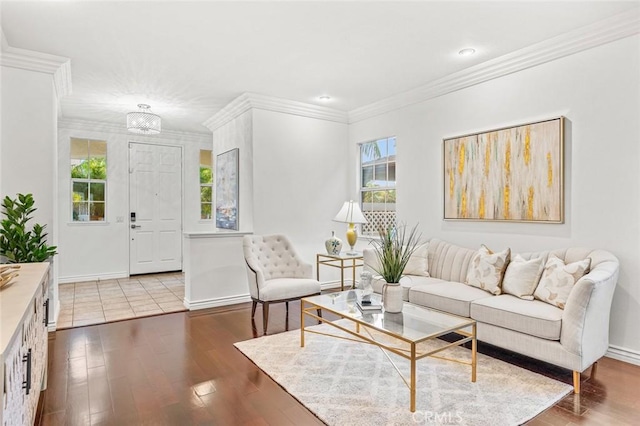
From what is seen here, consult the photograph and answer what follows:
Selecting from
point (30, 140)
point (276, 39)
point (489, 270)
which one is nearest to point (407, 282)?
point (489, 270)

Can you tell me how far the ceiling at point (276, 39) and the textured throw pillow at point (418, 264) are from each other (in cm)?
191

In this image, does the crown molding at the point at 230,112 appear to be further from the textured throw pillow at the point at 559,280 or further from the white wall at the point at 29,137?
the textured throw pillow at the point at 559,280

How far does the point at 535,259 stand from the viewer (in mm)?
3111

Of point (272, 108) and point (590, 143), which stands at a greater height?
point (272, 108)

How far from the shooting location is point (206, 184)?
7328 mm

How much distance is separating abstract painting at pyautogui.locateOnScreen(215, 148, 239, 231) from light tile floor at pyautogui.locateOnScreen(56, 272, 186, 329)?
1.18m

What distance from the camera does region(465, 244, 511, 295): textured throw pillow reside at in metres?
3.25

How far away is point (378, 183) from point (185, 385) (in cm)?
361

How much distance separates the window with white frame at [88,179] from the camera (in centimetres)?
618

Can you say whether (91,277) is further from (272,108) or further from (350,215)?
(350,215)

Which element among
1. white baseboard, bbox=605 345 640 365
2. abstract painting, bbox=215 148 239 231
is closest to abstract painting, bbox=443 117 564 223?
white baseboard, bbox=605 345 640 365

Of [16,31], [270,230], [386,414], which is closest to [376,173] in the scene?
[270,230]

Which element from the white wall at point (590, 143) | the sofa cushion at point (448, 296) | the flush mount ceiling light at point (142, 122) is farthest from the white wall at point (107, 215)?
the white wall at point (590, 143)

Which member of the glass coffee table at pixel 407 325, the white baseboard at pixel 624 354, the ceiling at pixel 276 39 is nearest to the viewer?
the glass coffee table at pixel 407 325
